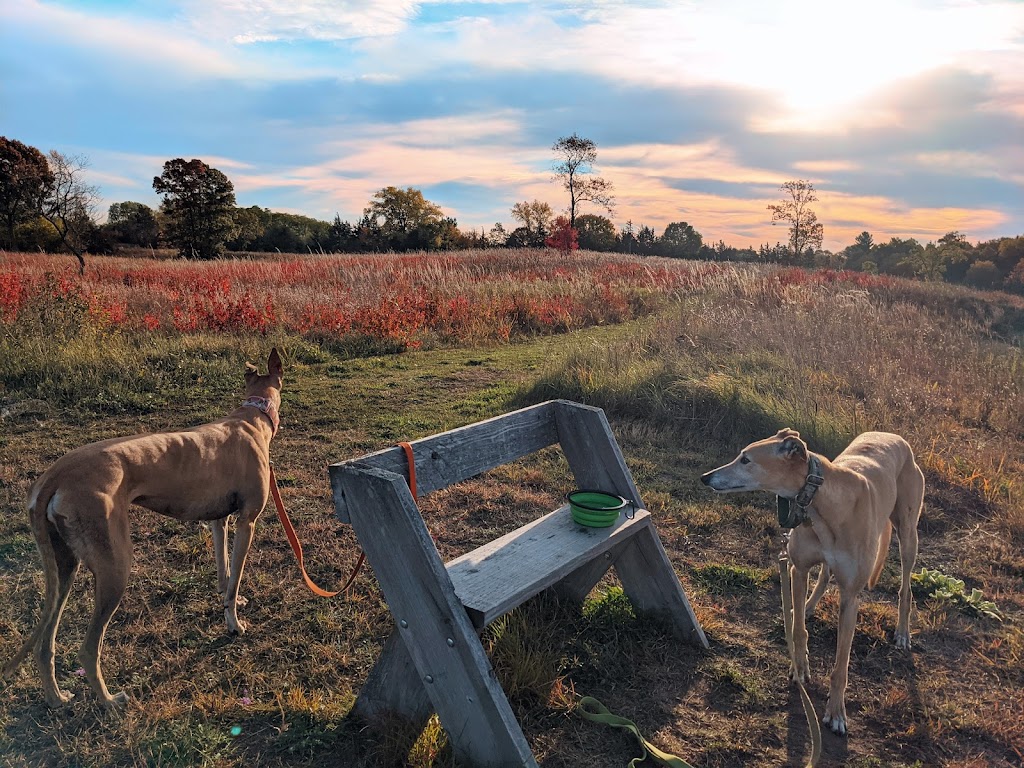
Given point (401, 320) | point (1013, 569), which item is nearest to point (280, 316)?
point (401, 320)

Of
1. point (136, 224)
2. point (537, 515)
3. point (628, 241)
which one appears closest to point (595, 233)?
point (628, 241)

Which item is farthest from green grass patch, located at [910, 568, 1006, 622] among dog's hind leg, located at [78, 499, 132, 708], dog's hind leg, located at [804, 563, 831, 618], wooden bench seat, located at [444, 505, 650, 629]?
dog's hind leg, located at [78, 499, 132, 708]

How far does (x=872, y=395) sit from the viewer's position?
730 cm

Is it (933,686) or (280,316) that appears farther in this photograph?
(280,316)

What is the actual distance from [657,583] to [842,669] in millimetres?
936

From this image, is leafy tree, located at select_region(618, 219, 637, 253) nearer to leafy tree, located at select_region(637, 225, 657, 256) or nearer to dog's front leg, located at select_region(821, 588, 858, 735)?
leafy tree, located at select_region(637, 225, 657, 256)

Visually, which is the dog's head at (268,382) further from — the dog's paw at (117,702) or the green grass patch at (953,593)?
the green grass patch at (953,593)

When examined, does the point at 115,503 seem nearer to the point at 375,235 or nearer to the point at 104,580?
the point at 104,580

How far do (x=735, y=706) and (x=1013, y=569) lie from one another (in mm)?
2839

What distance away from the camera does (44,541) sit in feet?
8.93

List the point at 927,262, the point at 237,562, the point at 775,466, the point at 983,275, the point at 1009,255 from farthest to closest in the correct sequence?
1. the point at 927,262
2. the point at 1009,255
3. the point at 983,275
4. the point at 237,562
5. the point at 775,466

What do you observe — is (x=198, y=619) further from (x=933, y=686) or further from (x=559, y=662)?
(x=933, y=686)

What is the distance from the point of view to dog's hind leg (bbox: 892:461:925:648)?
3.61 metres

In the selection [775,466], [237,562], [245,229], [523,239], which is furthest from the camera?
[523,239]
